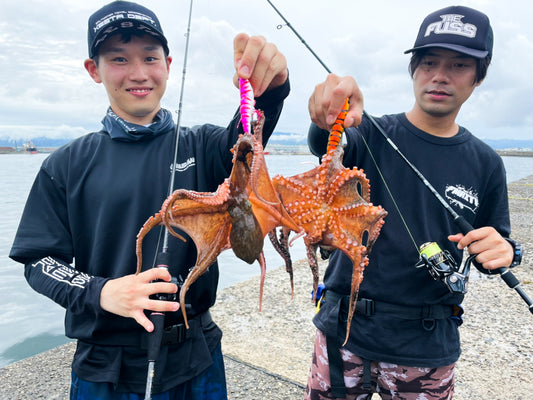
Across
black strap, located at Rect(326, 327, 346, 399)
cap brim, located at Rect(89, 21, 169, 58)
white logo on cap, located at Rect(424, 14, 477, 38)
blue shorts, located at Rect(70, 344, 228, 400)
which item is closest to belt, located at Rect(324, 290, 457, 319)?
black strap, located at Rect(326, 327, 346, 399)

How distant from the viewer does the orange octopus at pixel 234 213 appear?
1594 millimetres

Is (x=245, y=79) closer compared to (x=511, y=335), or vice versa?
(x=245, y=79)

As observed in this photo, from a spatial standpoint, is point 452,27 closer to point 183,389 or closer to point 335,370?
point 335,370

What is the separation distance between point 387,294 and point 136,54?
253 cm

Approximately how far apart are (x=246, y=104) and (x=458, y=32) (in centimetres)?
202

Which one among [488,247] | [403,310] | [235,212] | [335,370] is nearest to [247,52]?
[235,212]

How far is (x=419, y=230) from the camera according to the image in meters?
2.92

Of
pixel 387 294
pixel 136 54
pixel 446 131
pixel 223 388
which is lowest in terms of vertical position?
pixel 223 388

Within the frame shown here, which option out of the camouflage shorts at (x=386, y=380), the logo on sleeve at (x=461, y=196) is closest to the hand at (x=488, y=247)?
the logo on sleeve at (x=461, y=196)

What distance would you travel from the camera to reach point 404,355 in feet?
9.27

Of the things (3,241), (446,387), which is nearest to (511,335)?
(446,387)

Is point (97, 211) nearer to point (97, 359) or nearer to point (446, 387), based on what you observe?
point (97, 359)

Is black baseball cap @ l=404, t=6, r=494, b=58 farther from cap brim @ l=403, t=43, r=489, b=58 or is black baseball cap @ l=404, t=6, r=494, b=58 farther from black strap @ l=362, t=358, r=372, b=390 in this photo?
black strap @ l=362, t=358, r=372, b=390

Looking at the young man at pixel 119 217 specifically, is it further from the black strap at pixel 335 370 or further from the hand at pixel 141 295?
the black strap at pixel 335 370
